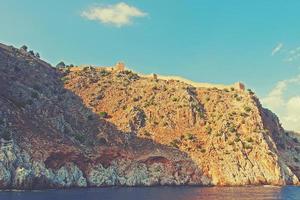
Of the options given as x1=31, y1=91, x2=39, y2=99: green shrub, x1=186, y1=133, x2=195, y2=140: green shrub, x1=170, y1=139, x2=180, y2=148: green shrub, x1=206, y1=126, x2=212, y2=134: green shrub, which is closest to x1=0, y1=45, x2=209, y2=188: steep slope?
x1=31, y1=91, x2=39, y2=99: green shrub

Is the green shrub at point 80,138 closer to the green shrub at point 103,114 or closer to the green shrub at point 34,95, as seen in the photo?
the green shrub at point 103,114

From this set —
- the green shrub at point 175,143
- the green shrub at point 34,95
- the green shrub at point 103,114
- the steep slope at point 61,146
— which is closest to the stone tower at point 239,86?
the green shrub at point 175,143

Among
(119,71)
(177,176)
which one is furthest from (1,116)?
(119,71)

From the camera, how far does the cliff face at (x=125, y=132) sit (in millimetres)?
83875

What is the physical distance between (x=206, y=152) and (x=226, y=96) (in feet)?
89.2

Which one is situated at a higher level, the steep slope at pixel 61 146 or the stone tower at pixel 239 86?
the stone tower at pixel 239 86

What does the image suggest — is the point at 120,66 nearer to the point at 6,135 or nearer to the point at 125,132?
the point at 125,132

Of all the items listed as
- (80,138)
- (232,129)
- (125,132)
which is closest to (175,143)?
(125,132)

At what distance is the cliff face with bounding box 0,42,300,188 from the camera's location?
8388 centimetres

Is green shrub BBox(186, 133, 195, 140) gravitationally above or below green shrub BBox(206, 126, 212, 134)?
below

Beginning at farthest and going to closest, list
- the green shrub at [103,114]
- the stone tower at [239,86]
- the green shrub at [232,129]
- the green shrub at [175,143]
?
the stone tower at [239,86] < the green shrub at [232,129] < the green shrub at [103,114] < the green shrub at [175,143]

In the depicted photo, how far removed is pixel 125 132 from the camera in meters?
106

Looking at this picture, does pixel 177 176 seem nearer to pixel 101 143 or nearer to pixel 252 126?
pixel 101 143

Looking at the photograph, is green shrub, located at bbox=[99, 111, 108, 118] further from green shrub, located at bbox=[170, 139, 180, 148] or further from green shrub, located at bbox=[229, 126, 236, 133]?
green shrub, located at bbox=[229, 126, 236, 133]
